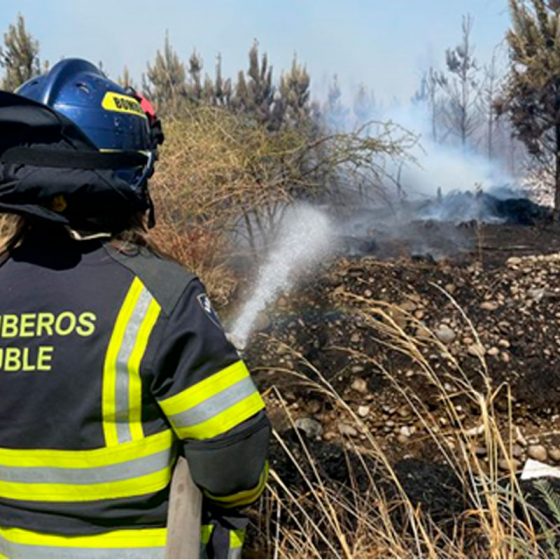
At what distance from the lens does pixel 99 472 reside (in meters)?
1.34

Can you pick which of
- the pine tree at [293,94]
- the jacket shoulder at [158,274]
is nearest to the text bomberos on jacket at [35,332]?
the jacket shoulder at [158,274]

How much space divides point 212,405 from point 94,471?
260 mm

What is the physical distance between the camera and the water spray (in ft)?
23.0

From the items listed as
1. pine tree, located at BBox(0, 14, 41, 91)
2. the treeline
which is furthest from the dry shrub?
pine tree, located at BBox(0, 14, 41, 91)

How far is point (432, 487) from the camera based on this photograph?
3918 mm

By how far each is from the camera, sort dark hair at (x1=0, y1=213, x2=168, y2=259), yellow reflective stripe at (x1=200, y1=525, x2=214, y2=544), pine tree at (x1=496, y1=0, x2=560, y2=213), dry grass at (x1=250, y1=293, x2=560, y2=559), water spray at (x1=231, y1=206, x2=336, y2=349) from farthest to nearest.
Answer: pine tree at (x1=496, y1=0, x2=560, y2=213) → water spray at (x1=231, y1=206, x2=336, y2=349) → dry grass at (x1=250, y1=293, x2=560, y2=559) → yellow reflective stripe at (x1=200, y1=525, x2=214, y2=544) → dark hair at (x1=0, y1=213, x2=168, y2=259)

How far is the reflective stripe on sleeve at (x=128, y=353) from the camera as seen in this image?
4.16ft

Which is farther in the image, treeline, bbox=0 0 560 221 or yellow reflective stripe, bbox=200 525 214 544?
treeline, bbox=0 0 560 221

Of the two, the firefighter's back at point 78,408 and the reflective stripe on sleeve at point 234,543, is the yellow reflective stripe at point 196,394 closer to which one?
the firefighter's back at point 78,408

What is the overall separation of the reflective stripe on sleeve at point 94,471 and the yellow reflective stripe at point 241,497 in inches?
A: 4.9

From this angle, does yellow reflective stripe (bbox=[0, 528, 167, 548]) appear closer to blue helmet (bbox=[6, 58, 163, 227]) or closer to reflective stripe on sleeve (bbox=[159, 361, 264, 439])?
reflective stripe on sleeve (bbox=[159, 361, 264, 439])

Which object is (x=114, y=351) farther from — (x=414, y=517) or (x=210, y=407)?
(x=414, y=517)

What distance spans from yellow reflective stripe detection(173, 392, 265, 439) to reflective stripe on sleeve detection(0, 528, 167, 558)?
210 millimetres

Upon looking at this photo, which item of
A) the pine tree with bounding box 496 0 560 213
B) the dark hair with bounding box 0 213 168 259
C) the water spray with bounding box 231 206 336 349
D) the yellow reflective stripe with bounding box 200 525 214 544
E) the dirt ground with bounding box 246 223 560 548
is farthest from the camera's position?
the pine tree with bounding box 496 0 560 213
